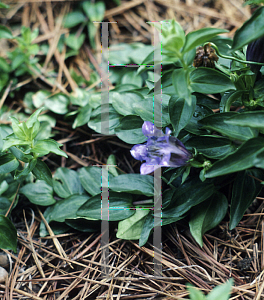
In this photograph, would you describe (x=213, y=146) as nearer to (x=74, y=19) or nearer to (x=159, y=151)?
(x=159, y=151)

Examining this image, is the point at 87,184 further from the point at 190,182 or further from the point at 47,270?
the point at 190,182

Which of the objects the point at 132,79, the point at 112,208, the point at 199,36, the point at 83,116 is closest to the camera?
the point at 199,36

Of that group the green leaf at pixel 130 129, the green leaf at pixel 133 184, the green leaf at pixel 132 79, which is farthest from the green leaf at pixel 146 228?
the green leaf at pixel 132 79

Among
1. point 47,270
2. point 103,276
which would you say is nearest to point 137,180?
point 103,276

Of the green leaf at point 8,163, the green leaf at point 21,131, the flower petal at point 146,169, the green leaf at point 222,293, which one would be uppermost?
the green leaf at point 21,131

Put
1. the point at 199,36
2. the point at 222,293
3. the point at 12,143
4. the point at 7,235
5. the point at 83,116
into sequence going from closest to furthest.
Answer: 1. the point at 222,293
2. the point at 199,36
3. the point at 12,143
4. the point at 7,235
5. the point at 83,116

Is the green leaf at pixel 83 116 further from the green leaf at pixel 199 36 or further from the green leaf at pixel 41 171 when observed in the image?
the green leaf at pixel 199 36

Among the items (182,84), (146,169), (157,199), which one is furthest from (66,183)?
(182,84)

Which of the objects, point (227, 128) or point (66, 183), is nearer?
point (227, 128)
